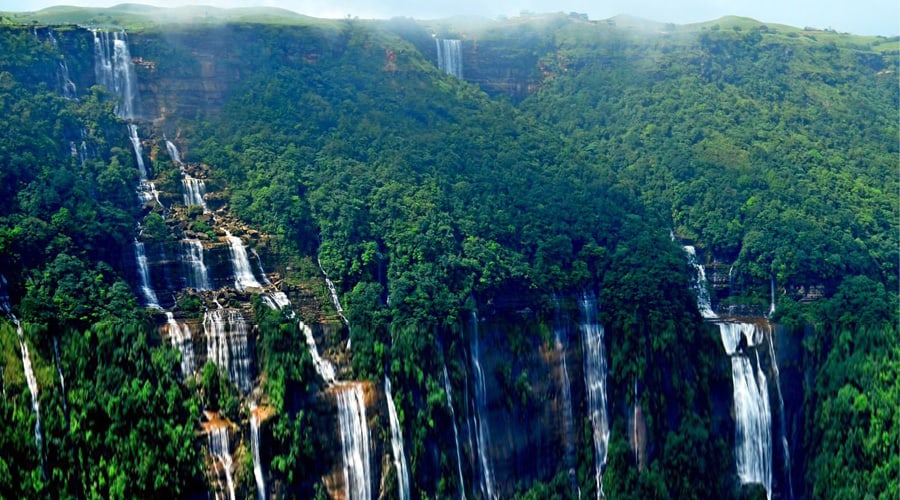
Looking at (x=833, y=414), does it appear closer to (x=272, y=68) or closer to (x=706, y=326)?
(x=706, y=326)

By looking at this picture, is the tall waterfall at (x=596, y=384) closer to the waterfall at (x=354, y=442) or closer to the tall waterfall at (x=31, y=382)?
the waterfall at (x=354, y=442)

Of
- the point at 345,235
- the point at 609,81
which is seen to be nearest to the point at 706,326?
the point at 345,235

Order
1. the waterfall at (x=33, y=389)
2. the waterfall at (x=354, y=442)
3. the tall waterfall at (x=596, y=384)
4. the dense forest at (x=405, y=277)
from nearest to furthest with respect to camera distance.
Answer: the waterfall at (x=33, y=389) < the dense forest at (x=405, y=277) < the waterfall at (x=354, y=442) < the tall waterfall at (x=596, y=384)

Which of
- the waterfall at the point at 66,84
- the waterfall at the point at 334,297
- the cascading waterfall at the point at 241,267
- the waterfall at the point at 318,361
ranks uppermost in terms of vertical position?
the waterfall at the point at 66,84

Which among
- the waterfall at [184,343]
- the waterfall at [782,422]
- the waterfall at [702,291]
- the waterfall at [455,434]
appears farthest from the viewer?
the waterfall at [702,291]

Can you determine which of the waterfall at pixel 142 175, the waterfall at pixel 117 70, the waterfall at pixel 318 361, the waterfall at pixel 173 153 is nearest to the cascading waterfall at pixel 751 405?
the waterfall at pixel 318 361

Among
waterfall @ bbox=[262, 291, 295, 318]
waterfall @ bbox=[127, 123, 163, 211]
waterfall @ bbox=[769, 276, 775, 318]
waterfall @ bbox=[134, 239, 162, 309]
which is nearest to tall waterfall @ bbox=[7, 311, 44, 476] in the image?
waterfall @ bbox=[134, 239, 162, 309]

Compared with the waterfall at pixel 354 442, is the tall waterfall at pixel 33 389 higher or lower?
higher
